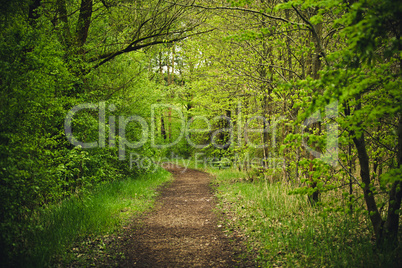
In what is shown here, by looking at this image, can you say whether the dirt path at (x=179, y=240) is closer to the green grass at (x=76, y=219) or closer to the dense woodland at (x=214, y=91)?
the green grass at (x=76, y=219)

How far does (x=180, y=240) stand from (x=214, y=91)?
300 inches

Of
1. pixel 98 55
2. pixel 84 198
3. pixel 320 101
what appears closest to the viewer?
pixel 320 101

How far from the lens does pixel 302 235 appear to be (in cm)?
436

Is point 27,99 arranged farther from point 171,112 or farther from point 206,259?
point 171,112

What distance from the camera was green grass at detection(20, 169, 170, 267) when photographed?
4.03 metres

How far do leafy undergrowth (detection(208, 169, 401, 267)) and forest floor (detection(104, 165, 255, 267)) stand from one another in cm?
36

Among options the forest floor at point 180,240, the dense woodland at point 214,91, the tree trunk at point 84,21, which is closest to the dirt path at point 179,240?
the forest floor at point 180,240

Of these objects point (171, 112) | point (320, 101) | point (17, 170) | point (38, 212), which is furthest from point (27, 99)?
point (171, 112)

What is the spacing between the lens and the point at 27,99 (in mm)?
4184

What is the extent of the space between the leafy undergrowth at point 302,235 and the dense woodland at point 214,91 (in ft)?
0.95

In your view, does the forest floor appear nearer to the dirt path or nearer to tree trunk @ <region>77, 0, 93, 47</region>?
the dirt path

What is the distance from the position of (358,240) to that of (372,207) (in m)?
0.62

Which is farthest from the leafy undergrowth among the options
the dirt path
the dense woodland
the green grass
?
the green grass

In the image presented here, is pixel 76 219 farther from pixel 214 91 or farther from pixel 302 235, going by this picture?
pixel 214 91
